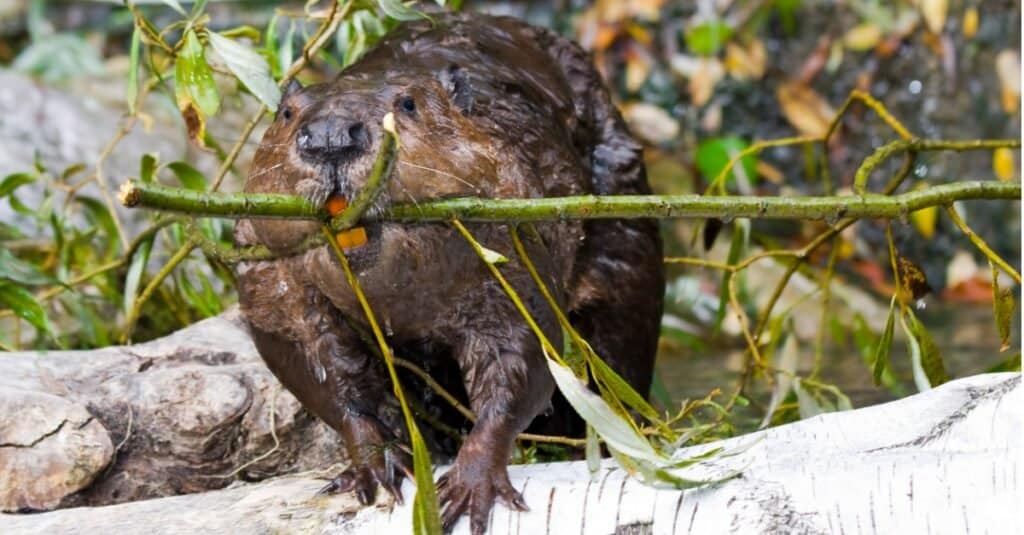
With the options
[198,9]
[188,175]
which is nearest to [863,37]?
[188,175]

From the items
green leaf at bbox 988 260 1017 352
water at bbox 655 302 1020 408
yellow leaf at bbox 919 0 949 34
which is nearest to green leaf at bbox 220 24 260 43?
water at bbox 655 302 1020 408

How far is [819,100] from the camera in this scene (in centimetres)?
775

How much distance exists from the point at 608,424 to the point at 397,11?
1112 mm

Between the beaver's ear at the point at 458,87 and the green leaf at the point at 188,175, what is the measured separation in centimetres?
134

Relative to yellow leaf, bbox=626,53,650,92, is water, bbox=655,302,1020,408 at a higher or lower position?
lower

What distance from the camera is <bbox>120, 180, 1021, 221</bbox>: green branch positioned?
222cm

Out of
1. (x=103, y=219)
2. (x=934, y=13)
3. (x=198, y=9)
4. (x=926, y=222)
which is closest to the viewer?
(x=198, y=9)

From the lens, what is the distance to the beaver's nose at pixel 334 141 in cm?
238

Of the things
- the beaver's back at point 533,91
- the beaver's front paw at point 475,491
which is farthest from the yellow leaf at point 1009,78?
the beaver's front paw at point 475,491

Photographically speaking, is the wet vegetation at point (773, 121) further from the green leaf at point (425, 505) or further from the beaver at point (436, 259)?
the green leaf at point (425, 505)

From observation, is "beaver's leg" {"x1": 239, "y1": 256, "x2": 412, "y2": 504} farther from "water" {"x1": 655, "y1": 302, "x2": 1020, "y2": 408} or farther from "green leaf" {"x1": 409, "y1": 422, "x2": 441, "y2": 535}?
"water" {"x1": 655, "y1": 302, "x2": 1020, "y2": 408}

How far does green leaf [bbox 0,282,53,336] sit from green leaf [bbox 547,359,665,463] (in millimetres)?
1724

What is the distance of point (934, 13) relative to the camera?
7539 mm

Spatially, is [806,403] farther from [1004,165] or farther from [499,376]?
[1004,165]
